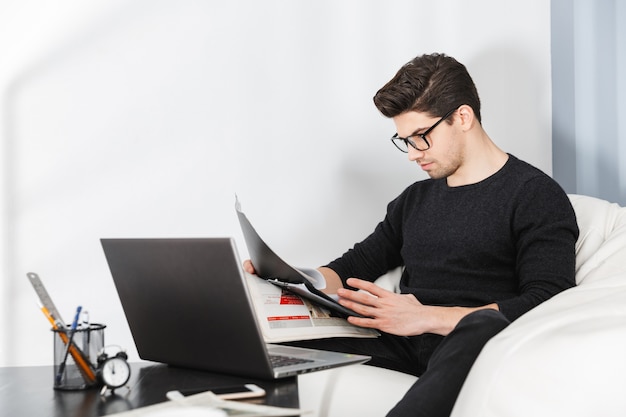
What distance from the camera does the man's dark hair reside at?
76.0 inches

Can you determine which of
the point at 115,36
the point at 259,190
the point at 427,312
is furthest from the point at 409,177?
the point at 115,36

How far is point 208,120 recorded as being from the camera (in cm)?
232

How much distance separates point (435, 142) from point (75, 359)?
112 cm

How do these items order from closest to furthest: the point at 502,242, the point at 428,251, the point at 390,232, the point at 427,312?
the point at 427,312, the point at 502,242, the point at 428,251, the point at 390,232

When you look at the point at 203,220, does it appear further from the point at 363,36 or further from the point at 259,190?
the point at 363,36

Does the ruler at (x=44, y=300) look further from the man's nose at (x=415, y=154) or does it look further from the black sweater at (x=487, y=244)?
the man's nose at (x=415, y=154)

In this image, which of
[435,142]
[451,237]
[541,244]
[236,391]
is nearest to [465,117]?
[435,142]

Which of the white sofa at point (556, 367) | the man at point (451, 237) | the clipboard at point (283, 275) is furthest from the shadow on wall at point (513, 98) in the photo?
the white sofa at point (556, 367)

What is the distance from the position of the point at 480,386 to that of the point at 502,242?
0.82 m

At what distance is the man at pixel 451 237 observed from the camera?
167cm

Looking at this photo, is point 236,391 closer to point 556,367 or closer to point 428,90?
point 556,367

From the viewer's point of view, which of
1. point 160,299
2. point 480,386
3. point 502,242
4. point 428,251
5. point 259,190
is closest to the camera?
point 480,386

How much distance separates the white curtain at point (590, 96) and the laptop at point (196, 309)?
130 centimetres

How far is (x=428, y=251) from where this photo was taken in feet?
6.50
